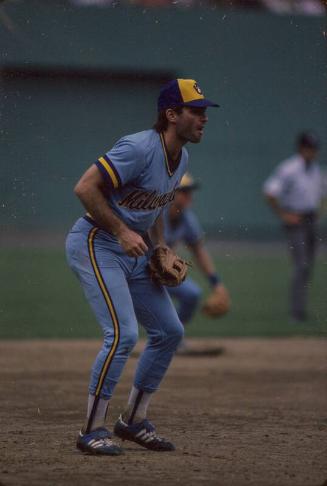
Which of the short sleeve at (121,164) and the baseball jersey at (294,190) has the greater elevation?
the short sleeve at (121,164)

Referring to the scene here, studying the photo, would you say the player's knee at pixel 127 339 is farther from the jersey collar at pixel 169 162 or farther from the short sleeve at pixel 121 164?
the jersey collar at pixel 169 162

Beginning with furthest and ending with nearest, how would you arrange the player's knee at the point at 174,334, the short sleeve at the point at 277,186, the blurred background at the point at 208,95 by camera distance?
the blurred background at the point at 208,95 → the short sleeve at the point at 277,186 → the player's knee at the point at 174,334

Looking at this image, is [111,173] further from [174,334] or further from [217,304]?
[217,304]

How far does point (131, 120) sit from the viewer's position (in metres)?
26.3

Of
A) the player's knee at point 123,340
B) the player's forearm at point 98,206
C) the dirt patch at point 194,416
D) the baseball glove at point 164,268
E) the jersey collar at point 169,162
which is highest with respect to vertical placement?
the jersey collar at point 169,162

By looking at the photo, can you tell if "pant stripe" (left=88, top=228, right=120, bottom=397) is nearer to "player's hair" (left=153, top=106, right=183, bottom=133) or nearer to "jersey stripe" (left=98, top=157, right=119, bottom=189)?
"jersey stripe" (left=98, top=157, right=119, bottom=189)

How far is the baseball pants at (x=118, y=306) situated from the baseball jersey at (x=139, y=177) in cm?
18

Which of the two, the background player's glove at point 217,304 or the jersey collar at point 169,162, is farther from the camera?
the background player's glove at point 217,304

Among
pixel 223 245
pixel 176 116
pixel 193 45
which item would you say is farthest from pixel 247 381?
pixel 193 45

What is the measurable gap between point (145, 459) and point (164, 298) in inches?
34.6

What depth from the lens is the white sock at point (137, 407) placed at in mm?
5453

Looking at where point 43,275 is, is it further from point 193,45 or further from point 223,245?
point 193,45

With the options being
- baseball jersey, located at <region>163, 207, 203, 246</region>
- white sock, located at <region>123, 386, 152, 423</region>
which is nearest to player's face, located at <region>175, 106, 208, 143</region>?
white sock, located at <region>123, 386, 152, 423</region>

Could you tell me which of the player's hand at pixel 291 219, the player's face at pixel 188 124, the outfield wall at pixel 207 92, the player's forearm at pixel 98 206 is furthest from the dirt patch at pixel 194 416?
the outfield wall at pixel 207 92
